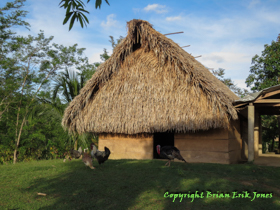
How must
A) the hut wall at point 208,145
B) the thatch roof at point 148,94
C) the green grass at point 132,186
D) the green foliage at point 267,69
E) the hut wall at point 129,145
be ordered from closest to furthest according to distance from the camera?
the green grass at point 132,186, the thatch roof at point 148,94, the hut wall at point 208,145, the hut wall at point 129,145, the green foliage at point 267,69

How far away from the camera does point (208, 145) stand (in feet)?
28.3

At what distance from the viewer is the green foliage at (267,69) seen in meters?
16.0

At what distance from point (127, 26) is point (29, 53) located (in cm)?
688

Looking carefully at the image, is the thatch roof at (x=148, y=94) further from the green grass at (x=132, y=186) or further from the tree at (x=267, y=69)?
the tree at (x=267, y=69)

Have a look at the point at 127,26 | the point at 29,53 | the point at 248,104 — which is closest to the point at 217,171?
the point at 248,104

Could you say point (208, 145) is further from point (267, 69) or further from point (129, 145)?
point (267, 69)

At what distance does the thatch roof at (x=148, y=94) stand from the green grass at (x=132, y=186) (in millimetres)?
2014

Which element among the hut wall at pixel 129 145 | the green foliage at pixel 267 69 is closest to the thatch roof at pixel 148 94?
the hut wall at pixel 129 145

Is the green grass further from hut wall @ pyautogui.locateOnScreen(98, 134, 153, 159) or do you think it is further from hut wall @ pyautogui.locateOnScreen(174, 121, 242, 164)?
hut wall @ pyautogui.locateOnScreen(98, 134, 153, 159)

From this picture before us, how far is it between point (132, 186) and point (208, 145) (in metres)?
4.31

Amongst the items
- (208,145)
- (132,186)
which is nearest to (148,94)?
(208,145)

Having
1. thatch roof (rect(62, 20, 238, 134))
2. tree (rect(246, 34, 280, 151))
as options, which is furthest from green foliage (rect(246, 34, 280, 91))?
thatch roof (rect(62, 20, 238, 134))

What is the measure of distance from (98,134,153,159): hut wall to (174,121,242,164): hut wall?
3.81 feet

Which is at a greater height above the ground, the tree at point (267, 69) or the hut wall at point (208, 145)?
the tree at point (267, 69)
